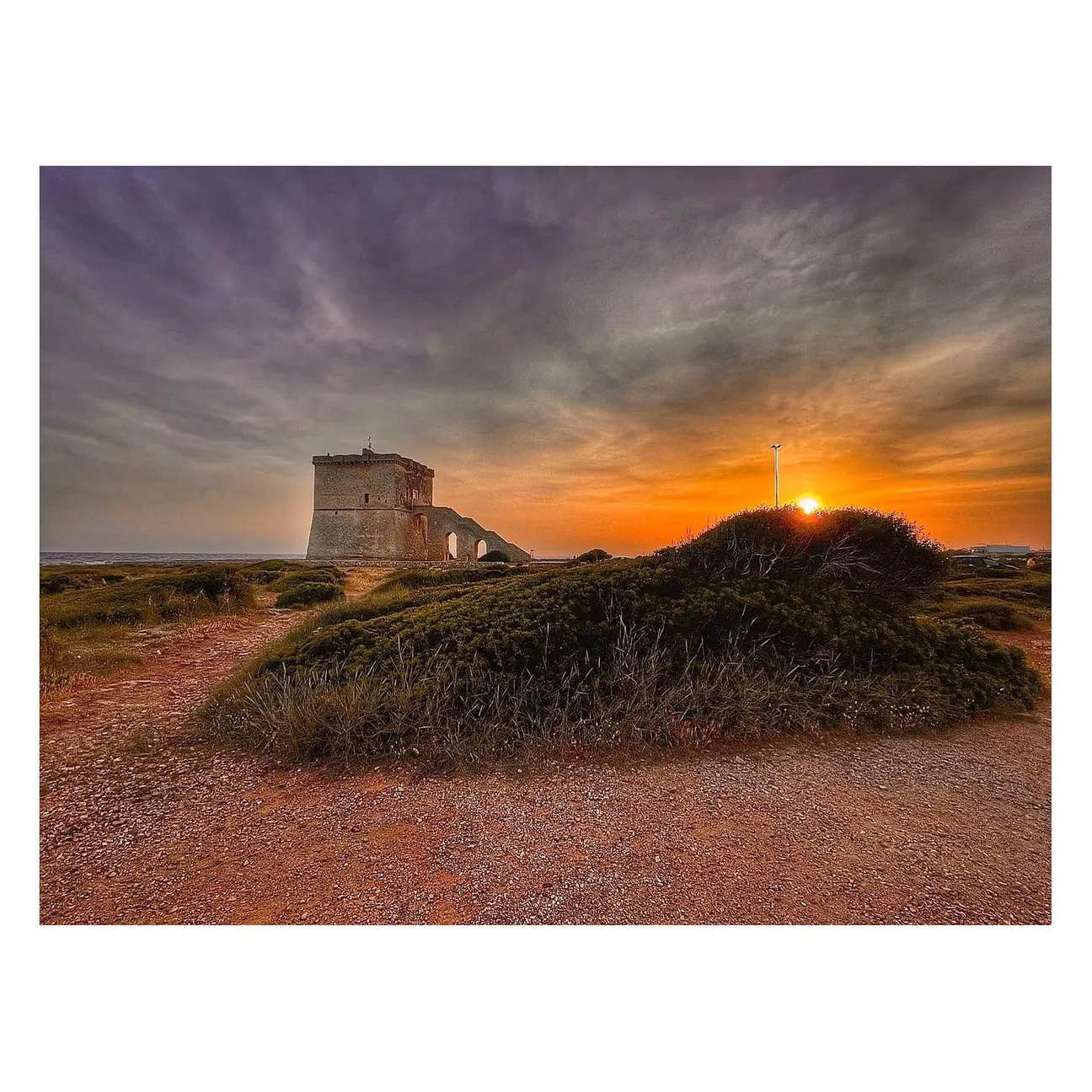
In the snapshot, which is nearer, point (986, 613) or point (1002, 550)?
point (1002, 550)

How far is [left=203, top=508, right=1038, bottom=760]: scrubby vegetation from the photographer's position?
10.6 ft

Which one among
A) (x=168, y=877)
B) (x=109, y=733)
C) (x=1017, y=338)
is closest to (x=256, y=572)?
(x=109, y=733)

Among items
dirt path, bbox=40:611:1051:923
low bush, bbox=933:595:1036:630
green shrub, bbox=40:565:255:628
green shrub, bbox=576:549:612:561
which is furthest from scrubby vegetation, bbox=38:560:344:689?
low bush, bbox=933:595:1036:630

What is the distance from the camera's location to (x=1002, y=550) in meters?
4.18

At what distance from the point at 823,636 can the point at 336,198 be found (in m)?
5.35

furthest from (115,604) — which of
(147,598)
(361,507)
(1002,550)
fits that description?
(361,507)

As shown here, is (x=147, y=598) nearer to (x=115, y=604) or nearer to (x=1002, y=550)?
(x=115, y=604)

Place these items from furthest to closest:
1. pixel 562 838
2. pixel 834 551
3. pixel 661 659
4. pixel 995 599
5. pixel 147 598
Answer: pixel 147 598
pixel 995 599
pixel 834 551
pixel 661 659
pixel 562 838

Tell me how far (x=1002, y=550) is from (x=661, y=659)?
3.31m

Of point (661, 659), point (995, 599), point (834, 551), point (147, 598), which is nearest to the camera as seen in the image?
point (661, 659)

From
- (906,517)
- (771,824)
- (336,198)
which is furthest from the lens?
(906,517)
